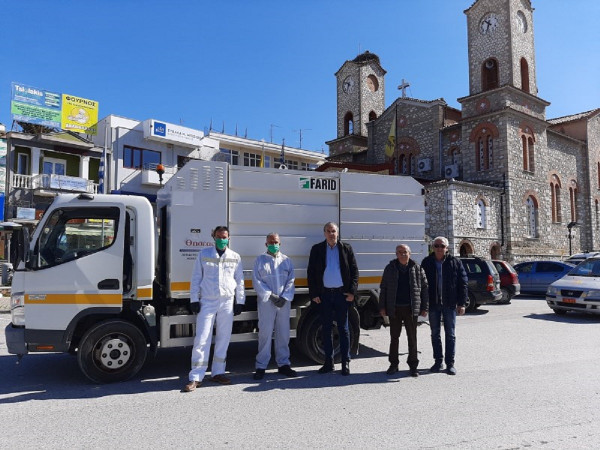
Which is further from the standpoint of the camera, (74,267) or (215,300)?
(215,300)

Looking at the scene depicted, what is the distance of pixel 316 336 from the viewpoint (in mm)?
7035

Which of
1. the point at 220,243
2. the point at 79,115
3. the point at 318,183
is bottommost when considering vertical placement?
the point at 220,243

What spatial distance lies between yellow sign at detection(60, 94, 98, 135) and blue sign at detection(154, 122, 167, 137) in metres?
4.00

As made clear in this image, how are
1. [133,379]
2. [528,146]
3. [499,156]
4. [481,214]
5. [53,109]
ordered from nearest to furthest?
[133,379] → [481,214] → [499,156] → [53,109] → [528,146]

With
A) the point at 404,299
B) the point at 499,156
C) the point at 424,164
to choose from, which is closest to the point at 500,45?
the point at 499,156

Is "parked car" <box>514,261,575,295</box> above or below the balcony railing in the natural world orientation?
below

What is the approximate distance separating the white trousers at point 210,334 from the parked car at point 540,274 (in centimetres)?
1720

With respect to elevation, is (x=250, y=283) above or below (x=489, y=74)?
below

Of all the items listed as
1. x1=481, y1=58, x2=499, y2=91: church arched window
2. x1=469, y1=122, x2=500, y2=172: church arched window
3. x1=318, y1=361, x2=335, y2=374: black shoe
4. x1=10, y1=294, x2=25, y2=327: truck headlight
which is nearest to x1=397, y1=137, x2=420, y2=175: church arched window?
x1=469, y1=122, x2=500, y2=172: church arched window

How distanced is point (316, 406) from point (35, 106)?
31794 mm

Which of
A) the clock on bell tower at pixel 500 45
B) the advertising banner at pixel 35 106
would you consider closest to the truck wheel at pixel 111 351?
the advertising banner at pixel 35 106

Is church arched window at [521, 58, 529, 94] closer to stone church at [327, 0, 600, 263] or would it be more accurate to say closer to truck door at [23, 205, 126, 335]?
stone church at [327, 0, 600, 263]

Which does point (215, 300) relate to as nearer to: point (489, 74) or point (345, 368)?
point (345, 368)

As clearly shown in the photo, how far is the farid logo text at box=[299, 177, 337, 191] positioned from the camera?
715cm
